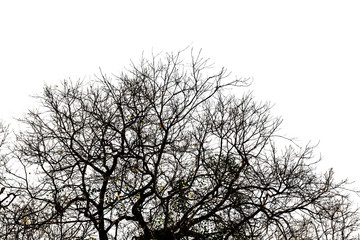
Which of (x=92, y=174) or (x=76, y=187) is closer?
(x=76, y=187)

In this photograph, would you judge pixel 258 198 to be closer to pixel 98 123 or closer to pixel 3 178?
pixel 98 123

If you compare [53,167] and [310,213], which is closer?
[310,213]

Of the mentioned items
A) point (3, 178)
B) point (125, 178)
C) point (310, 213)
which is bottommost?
point (310, 213)

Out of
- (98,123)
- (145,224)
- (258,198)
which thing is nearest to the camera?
(258,198)

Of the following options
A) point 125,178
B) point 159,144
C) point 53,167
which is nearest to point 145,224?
point 125,178

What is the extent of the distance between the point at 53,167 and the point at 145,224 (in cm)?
297

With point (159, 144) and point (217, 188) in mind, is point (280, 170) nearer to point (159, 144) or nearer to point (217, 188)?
point (217, 188)

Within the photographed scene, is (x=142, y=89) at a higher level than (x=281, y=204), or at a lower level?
higher

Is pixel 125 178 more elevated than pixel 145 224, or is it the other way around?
pixel 125 178

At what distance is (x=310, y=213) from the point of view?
27.8 feet

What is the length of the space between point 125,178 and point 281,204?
13.6 feet

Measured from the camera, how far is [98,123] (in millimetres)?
9523

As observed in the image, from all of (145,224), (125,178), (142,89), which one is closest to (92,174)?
(125,178)

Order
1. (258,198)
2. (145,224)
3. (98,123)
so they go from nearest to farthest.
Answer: (258,198) < (145,224) < (98,123)
